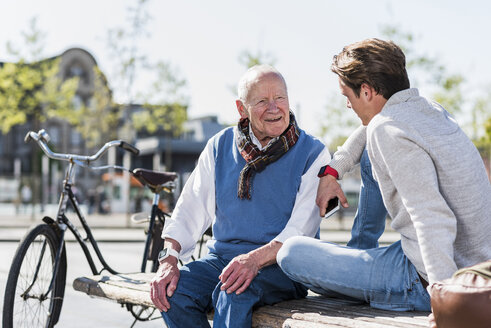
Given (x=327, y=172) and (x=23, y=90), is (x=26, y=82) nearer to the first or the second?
(x=23, y=90)

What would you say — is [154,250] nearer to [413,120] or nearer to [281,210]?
[281,210]

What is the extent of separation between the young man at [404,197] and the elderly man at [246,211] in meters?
0.21

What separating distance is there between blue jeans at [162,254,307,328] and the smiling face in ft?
2.26

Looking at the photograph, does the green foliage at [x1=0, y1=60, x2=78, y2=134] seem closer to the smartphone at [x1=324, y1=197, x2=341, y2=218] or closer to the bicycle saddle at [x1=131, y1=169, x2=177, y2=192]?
the bicycle saddle at [x1=131, y1=169, x2=177, y2=192]

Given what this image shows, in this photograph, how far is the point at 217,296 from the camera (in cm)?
287

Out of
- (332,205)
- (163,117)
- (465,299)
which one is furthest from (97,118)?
(465,299)

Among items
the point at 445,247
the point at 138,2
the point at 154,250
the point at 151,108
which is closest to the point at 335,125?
the point at 151,108

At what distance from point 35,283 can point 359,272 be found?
210 cm

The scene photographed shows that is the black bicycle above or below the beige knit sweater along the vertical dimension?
A: below

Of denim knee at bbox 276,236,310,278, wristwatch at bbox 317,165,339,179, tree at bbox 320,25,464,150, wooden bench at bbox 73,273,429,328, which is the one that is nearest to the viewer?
wooden bench at bbox 73,273,429,328

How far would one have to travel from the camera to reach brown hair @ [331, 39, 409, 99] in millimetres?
2521

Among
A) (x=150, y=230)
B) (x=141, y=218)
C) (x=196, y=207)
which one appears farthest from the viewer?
(x=141, y=218)

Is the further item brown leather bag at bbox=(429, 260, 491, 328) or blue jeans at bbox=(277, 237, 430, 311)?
blue jeans at bbox=(277, 237, 430, 311)

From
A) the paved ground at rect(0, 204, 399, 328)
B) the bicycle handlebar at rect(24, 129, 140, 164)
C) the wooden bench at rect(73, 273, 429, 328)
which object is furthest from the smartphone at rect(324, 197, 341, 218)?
the paved ground at rect(0, 204, 399, 328)
